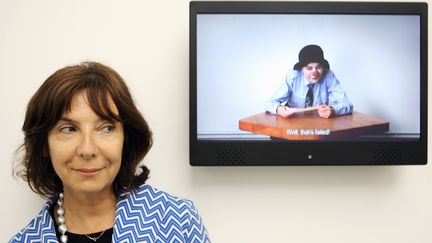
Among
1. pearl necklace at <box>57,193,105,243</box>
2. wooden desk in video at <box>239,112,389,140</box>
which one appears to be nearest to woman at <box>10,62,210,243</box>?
pearl necklace at <box>57,193,105,243</box>

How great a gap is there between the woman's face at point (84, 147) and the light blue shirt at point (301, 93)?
582 millimetres

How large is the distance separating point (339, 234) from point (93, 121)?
38.3 inches

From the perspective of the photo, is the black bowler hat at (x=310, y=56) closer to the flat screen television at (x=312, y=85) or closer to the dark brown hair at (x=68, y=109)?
the flat screen television at (x=312, y=85)

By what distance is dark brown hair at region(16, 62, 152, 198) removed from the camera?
1196 mm

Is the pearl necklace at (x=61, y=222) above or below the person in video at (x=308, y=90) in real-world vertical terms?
below

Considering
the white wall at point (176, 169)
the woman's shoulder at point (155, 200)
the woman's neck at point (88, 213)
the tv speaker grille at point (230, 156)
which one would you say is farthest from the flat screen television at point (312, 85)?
the woman's neck at point (88, 213)

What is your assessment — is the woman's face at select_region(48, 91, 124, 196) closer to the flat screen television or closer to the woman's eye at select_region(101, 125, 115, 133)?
the woman's eye at select_region(101, 125, 115, 133)

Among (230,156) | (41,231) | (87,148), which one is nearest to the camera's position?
(87,148)

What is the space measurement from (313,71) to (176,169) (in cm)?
56

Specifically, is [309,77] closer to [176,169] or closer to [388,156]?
[388,156]

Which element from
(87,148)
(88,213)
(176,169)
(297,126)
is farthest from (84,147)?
(297,126)

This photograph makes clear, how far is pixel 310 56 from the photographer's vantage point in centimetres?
160

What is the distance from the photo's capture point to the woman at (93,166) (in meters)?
1.20

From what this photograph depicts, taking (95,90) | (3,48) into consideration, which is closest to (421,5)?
(95,90)
